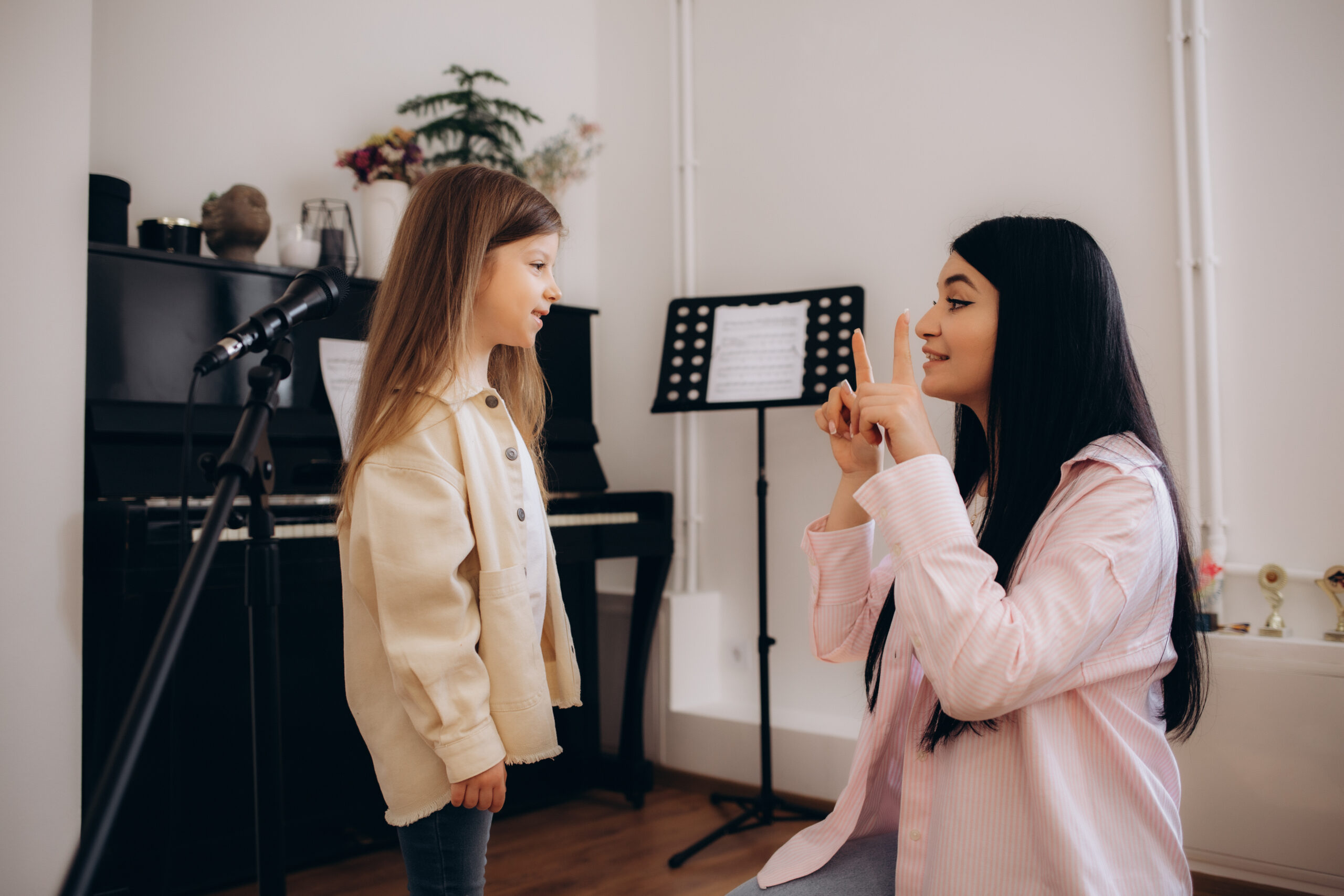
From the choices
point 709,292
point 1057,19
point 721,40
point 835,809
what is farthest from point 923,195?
point 835,809

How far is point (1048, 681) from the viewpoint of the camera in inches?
32.9

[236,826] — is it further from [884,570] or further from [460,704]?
[884,570]

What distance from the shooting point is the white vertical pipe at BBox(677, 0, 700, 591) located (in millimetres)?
3139

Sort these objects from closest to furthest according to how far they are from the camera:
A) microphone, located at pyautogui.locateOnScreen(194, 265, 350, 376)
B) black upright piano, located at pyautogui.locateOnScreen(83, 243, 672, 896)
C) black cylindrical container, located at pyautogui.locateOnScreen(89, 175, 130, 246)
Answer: microphone, located at pyautogui.locateOnScreen(194, 265, 350, 376) → black upright piano, located at pyautogui.locateOnScreen(83, 243, 672, 896) → black cylindrical container, located at pyautogui.locateOnScreen(89, 175, 130, 246)

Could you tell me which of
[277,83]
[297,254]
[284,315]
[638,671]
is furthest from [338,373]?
[284,315]

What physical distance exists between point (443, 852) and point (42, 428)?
51.3 inches

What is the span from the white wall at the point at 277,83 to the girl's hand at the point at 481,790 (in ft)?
6.56

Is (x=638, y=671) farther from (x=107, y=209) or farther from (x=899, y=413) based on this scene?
(x=899, y=413)

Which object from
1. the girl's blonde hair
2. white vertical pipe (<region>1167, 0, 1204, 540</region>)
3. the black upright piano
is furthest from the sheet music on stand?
the girl's blonde hair

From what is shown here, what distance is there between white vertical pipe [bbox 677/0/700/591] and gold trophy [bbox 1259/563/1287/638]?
66.1 inches

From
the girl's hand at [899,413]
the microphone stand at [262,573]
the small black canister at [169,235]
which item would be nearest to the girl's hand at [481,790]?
the microphone stand at [262,573]

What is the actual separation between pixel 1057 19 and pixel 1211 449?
1.25 metres

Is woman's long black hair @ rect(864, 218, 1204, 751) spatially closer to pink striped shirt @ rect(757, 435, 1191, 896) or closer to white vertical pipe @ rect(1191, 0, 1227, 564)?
pink striped shirt @ rect(757, 435, 1191, 896)

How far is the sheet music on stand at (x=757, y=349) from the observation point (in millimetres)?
2479
